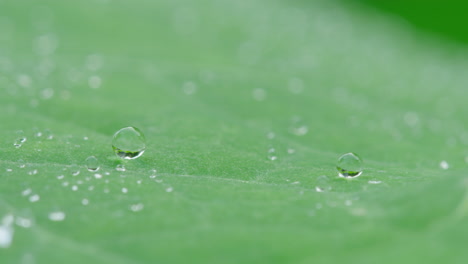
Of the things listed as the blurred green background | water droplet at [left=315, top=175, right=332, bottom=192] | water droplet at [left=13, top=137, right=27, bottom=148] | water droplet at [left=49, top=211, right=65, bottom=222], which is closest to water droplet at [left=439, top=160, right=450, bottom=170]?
the blurred green background

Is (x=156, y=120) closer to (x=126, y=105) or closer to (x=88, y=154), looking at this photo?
(x=126, y=105)

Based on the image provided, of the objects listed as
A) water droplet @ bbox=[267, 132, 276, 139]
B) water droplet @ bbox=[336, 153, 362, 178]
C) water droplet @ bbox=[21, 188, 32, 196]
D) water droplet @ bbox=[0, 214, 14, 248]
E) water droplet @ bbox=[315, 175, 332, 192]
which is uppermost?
water droplet @ bbox=[267, 132, 276, 139]

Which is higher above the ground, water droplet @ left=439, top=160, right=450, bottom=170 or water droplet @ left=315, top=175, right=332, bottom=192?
water droplet @ left=439, top=160, right=450, bottom=170

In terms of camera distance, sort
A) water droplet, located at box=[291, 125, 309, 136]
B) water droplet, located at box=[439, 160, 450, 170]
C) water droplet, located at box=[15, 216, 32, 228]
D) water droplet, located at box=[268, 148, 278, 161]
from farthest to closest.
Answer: water droplet, located at box=[291, 125, 309, 136] < water droplet, located at box=[439, 160, 450, 170] < water droplet, located at box=[268, 148, 278, 161] < water droplet, located at box=[15, 216, 32, 228]

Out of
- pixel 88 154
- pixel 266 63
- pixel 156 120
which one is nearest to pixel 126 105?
pixel 156 120

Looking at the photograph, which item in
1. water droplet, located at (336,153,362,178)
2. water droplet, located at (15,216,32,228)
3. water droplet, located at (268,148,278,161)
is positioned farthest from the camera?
water droplet, located at (268,148,278,161)

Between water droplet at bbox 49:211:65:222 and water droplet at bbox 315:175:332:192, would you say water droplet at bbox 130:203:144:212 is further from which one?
water droplet at bbox 315:175:332:192

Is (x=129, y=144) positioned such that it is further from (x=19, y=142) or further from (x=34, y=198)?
(x=34, y=198)
